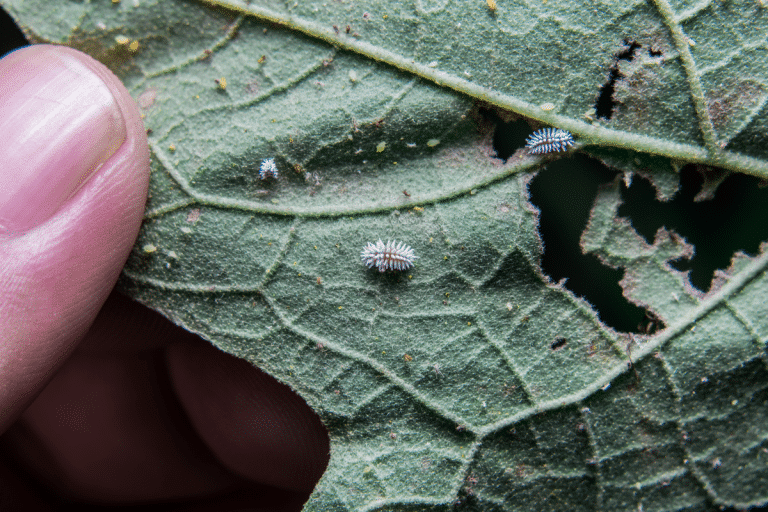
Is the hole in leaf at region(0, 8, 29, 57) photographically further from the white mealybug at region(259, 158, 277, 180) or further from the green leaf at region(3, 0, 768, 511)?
the white mealybug at region(259, 158, 277, 180)

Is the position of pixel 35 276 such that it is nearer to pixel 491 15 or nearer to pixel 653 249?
pixel 491 15

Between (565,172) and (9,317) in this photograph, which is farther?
(565,172)

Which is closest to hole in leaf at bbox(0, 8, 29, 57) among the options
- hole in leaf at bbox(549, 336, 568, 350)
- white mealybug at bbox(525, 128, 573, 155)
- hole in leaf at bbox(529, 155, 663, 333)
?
white mealybug at bbox(525, 128, 573, 155)

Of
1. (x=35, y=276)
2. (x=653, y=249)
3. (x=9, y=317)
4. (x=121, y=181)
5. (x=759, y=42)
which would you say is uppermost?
(x=759, y=42)

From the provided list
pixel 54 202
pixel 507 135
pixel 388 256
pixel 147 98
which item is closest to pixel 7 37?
pixel 147 98

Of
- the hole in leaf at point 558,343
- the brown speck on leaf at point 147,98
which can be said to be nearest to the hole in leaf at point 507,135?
the hole in leaf at point 558,343

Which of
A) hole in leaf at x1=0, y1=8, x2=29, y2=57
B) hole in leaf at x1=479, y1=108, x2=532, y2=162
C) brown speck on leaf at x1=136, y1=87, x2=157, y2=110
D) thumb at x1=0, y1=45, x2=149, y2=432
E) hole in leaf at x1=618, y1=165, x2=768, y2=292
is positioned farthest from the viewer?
hole in leaf at x1=0, y1=8, x2=29, y2=57

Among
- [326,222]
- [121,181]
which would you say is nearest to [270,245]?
[326,222]
